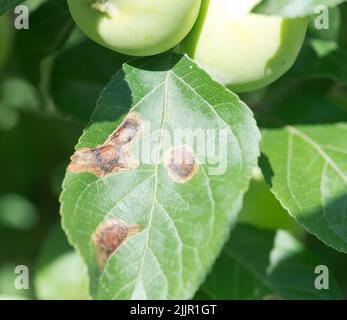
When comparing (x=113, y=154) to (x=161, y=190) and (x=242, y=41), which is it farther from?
(x=242, y=41)

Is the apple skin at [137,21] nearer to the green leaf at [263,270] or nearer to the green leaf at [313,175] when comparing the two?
the green leaf at [313,175]

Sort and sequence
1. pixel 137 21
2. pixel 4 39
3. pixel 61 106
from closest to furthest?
pixel 137 21 < pixel 61 106 < pixel 4 39

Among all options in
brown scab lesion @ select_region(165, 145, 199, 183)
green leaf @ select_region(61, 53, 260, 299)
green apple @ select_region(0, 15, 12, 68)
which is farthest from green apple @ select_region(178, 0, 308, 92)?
green apple @ select_region(0, 15, 12, 68)

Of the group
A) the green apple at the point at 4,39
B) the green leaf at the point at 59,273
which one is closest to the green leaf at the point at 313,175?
the green leaf at the point at 59,273

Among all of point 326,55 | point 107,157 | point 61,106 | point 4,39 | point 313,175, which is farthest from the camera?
point 4,39

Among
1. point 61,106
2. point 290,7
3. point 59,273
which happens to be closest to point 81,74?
point 61,106

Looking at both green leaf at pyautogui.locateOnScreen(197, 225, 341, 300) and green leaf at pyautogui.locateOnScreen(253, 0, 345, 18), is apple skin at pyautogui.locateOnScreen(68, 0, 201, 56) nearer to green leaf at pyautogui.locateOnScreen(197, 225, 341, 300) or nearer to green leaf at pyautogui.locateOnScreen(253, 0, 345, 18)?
green leaf at pyautogui.locateOnScreen(253, 0, 345, 18)
